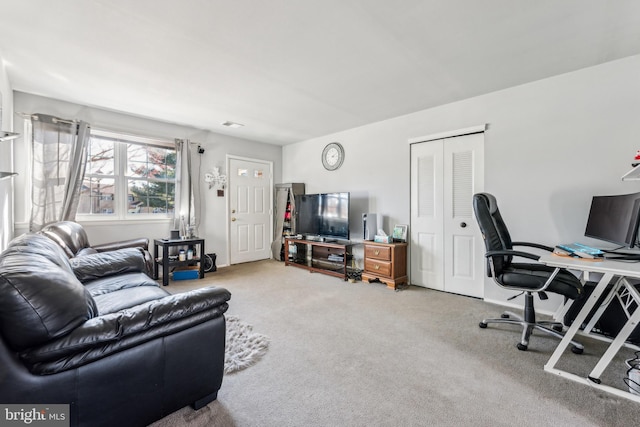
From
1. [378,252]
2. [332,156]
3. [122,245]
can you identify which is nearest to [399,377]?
[378,252]

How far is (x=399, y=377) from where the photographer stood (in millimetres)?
1780

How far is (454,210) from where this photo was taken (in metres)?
3.46

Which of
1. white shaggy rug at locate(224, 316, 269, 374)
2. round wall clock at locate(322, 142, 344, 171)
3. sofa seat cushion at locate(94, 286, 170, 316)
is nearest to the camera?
sofa seat cushion at locate(94, 286, 170, 316)

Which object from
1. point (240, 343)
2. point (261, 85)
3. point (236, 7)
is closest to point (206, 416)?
point (240, 343)

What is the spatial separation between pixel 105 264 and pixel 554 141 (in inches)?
179

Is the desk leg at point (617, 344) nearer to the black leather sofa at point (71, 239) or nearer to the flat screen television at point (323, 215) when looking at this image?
the flat screen television at point (323, 215)

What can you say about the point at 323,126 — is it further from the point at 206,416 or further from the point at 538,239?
the point at 206,416

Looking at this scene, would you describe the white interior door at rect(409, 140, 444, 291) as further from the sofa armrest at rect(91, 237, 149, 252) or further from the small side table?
the sofa armrest at rect(91, 237, 149, 252)

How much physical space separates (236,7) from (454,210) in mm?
3099

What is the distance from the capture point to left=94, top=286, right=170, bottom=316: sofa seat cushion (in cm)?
174

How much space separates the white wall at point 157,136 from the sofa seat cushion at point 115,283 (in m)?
1.69
